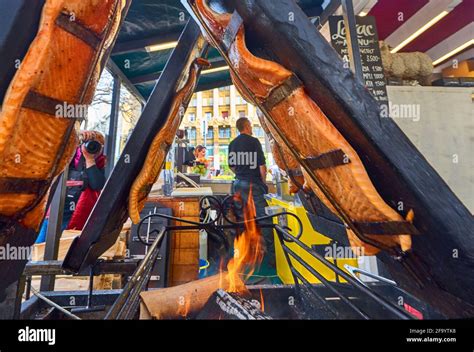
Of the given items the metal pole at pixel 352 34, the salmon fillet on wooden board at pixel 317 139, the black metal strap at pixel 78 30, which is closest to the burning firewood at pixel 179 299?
the salmon fillet on wooden board at pixel 317 139

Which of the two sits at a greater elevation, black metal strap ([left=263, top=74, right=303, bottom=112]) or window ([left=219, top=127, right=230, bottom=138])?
window ([left=219, top=127, right=230, bottom=138])

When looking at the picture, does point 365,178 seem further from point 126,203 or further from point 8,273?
point 8,273

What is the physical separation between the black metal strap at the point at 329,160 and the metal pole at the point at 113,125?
13.0 feet

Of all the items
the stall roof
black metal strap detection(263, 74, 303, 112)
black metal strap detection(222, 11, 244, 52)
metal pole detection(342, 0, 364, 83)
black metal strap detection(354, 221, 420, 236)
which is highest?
the stall roof

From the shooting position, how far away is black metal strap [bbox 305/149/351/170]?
2.59ft

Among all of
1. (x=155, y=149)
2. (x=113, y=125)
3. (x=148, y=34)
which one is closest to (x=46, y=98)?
(x=155, y=149)

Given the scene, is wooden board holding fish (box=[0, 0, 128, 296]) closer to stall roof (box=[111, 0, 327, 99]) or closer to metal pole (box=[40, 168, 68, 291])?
metal pole (box=[40, 168, 68, 291])

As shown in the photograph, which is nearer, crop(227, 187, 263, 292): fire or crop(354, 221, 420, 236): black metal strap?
crop(354, 221, 420, 236): black metal strap

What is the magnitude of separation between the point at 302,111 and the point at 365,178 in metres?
0.33

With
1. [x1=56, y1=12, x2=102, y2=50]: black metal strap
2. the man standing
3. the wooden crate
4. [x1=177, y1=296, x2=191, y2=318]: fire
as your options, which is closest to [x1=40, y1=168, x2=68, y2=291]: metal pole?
the wooden crate

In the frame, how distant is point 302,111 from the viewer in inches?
31.6

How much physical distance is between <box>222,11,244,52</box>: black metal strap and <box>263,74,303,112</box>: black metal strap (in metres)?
0.27

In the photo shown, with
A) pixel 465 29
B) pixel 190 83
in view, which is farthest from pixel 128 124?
pixel 465 29

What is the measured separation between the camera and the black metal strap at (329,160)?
790 millimetres
